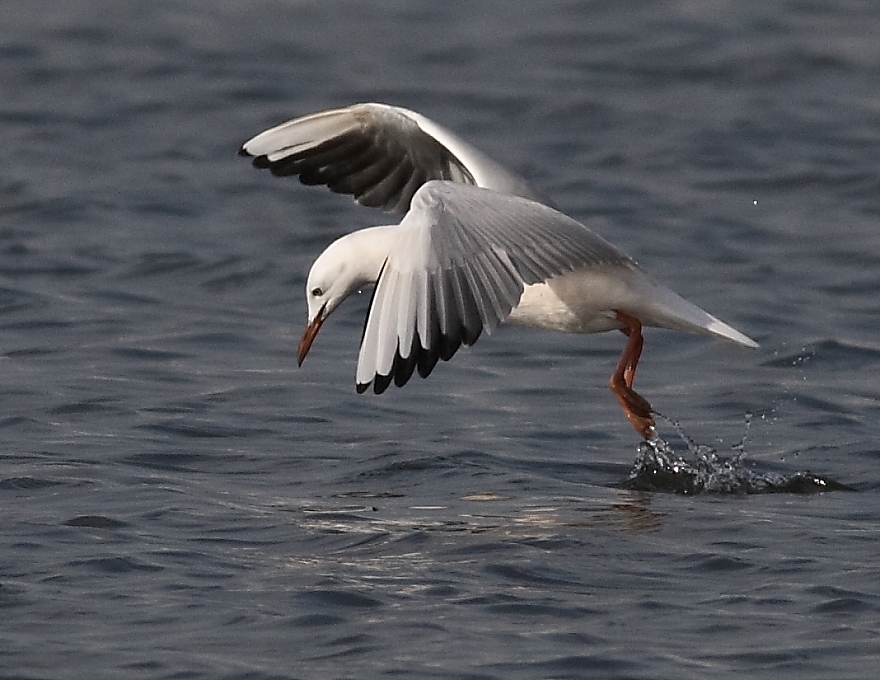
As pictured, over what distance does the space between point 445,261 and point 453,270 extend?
0.14 ft

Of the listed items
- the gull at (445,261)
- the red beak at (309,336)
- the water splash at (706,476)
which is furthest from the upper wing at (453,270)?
the red beak at (309,336)

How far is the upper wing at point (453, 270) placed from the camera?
647 cm

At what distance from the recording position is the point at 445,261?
6742 mm

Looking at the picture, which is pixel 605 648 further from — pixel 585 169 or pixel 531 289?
pixel 585 169

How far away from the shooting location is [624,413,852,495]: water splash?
7555 millimetres

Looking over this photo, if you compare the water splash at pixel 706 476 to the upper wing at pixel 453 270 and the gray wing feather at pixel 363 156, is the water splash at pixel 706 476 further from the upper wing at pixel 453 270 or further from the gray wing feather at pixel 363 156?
the gray wing feather at pixel 363 156

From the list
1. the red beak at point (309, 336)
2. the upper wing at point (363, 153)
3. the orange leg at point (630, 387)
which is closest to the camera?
the orange leg at point (630, 387)

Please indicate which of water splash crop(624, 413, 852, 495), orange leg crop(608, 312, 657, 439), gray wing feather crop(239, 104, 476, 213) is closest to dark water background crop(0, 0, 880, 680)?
water splash crop(624, 413, 852, 495)

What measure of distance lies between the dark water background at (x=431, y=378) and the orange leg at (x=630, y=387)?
0.24 meters

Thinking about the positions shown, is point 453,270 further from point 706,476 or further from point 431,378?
point 431,378

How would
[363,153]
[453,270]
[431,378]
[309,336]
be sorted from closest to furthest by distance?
[453,270]
[309,336]
[363,153]
[431,378]

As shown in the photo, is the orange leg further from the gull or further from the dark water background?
the dark water background

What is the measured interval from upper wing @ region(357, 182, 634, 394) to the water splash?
917 millimetres

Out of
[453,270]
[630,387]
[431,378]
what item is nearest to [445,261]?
[453,270]
